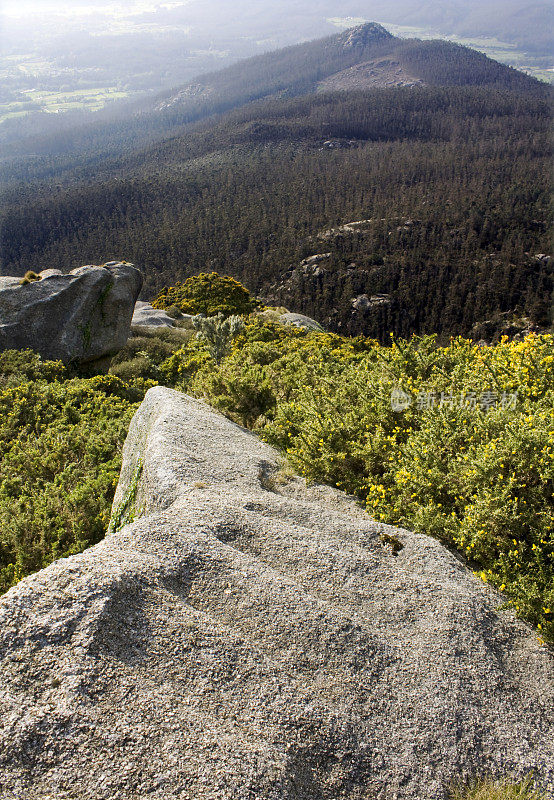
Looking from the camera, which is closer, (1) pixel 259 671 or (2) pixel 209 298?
(1) pixel 259 671

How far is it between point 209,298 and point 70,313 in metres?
22.4

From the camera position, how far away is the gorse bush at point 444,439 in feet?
16.1

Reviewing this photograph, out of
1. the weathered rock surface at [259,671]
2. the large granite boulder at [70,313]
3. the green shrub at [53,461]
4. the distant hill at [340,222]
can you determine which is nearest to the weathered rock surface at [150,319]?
the large granite boulder at [70,313]

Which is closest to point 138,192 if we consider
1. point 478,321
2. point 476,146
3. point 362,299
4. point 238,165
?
point 238,165

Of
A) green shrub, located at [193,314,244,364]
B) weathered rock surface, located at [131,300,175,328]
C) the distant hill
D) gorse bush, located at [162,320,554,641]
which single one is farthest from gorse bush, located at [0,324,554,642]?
the distant hill

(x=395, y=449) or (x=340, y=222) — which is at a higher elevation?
(x=395, y=449)

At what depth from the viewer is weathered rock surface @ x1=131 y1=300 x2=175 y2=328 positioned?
2631 cm

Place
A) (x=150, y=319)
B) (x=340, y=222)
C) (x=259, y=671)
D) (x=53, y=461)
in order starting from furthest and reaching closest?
(x=340, y=222) < (x=150, y=319) < (x=53, y=461) < (x=259, y=671)

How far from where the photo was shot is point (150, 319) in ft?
88.9

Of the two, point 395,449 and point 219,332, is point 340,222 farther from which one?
point 395,449

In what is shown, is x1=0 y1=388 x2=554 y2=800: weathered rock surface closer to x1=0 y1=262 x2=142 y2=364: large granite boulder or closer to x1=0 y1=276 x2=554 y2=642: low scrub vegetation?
x1=0 y1=276 x2=554 y2=642: low scrub vegetation

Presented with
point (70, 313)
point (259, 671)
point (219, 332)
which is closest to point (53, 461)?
point (259, 671)

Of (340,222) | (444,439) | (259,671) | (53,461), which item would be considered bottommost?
(340,222)

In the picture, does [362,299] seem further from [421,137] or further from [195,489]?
[421,137]
